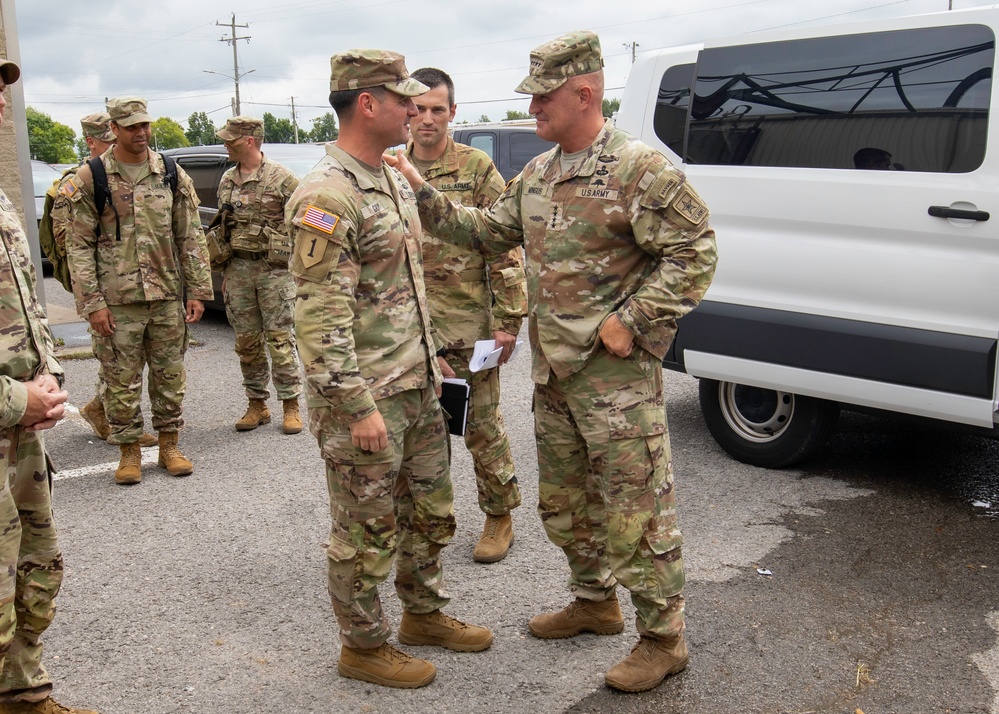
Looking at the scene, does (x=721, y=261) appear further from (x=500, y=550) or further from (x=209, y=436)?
(x=209, y=436)

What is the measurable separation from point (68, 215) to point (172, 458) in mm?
1578

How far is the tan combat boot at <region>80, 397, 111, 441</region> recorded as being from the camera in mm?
6400

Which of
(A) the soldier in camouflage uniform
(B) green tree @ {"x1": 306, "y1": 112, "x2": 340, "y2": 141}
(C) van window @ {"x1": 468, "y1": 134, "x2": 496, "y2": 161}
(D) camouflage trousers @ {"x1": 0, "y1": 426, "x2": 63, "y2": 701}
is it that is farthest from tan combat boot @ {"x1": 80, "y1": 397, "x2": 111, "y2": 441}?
(B) green tree @ {"x1": 306, "y1": 112, "x2": 340, "y2": 141}

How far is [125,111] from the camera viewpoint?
529cm

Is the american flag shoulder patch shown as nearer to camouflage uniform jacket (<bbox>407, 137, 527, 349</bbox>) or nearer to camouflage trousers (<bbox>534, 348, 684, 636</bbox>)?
camouflage trousers (<bbox>534, 348, 684, 636</bbox>)

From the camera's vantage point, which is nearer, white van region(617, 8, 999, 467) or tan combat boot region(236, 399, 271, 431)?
white van region(617, 8, 999, 467)

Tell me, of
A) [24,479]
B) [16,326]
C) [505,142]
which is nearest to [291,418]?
[24,479]

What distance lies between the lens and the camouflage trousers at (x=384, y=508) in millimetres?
3111

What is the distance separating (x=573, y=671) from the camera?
3.37 metres

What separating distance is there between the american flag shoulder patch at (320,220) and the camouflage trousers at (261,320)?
12.3ft

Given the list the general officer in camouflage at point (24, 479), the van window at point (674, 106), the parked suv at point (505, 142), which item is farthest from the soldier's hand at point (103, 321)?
the parked suv at point (505, 142)

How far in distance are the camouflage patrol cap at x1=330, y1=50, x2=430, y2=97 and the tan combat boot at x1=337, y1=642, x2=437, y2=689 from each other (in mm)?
1929

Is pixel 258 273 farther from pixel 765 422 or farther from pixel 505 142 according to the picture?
pixel 505 142

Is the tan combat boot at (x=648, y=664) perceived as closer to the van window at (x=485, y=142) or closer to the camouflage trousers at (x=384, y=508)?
the camouflage trousers at (x=384, y=508)
